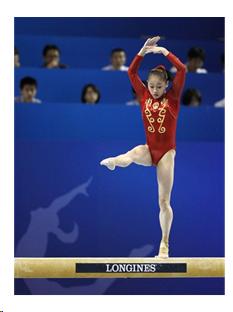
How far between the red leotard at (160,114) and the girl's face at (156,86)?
0.03 m

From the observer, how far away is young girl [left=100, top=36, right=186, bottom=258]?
4523 millimetres

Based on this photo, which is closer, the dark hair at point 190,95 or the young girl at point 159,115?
the young girl at point 159,115

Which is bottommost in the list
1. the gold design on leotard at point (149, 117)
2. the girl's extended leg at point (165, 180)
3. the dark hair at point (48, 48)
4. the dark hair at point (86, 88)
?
the girl's extended leg at point (165, 180)

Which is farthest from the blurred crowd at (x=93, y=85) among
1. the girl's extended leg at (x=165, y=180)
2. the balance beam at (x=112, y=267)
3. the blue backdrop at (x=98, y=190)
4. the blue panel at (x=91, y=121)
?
the balance beam at (x=112, y=267)

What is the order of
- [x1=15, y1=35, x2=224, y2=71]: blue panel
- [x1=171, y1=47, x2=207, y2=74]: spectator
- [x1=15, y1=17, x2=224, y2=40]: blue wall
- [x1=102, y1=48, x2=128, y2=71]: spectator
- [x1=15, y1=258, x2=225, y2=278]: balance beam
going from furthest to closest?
[x1=15, y1=17, x2=224, y2=40]: blue wall, [x1=15, y1=35, x2=224, y2=71]: blue panel, [x1=102, y1=48, x2=128, y2=71]: spectator, [x1=171, y1=47, x2=207, y2=74]: spectator, [x1=15, y1=258, x2=225, y2=278]: balance beam

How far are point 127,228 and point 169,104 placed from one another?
1.77 m

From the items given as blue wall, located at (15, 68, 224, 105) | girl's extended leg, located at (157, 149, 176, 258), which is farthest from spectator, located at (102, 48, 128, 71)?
girl's extended leg, located at (157, 149, 176, 258)

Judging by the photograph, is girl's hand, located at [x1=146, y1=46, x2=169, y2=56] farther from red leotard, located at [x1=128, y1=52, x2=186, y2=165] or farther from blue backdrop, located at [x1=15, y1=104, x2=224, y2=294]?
blue backdrop, located at [x1=15, y1=104, x2=224, y2=294]

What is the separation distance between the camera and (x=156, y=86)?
4531 mm

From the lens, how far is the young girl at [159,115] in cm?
452

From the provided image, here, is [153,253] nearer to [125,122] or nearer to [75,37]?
[125,122]

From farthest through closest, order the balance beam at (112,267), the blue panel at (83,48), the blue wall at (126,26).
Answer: the blue wall at (126,26), the blue panel at (83,48), the balance beam at (112,267)

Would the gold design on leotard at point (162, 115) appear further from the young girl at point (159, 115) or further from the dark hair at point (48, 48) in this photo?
the dark hair at point (48, 48)

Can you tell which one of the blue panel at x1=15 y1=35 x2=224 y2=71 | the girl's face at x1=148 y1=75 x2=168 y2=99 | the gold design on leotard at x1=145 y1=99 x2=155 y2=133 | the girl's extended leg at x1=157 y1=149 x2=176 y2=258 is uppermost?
the blue panel at x1=15 y1=35 x2=224 y2=71
